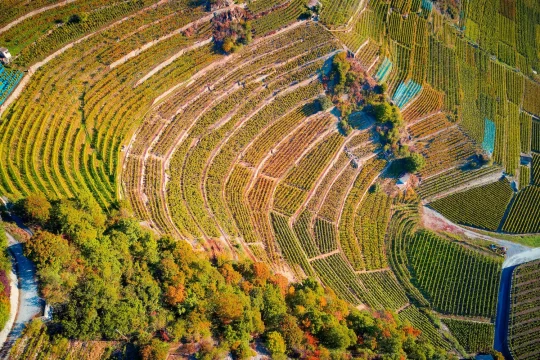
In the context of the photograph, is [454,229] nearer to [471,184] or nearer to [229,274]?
[471,184]

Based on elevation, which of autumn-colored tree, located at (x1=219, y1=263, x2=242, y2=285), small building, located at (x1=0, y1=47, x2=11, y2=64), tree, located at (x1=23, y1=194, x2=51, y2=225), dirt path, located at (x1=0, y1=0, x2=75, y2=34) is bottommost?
tree, located at (x1=23, y1=194, x2=51, y2=225)

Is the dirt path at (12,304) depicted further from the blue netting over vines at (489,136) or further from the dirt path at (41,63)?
the blue netting over vines at (489,136)

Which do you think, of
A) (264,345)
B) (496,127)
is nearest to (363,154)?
(496,127)

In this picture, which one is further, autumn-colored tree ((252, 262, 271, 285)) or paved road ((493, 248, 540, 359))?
paved road ((493, 248, 540, 359))

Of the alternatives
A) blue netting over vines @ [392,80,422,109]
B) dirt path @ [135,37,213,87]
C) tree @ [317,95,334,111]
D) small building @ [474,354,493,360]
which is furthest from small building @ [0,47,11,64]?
small building @ [474,354,493,360]

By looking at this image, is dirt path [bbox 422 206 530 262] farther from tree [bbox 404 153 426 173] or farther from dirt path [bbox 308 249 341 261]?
dirt path [bbox 308 249 341 261]

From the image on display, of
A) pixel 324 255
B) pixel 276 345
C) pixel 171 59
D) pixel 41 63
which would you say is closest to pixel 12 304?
pixel 276 345

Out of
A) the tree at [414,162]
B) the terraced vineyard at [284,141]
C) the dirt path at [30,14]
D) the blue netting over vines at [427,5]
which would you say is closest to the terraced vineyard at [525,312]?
the terraced vineyard at [284,141]
